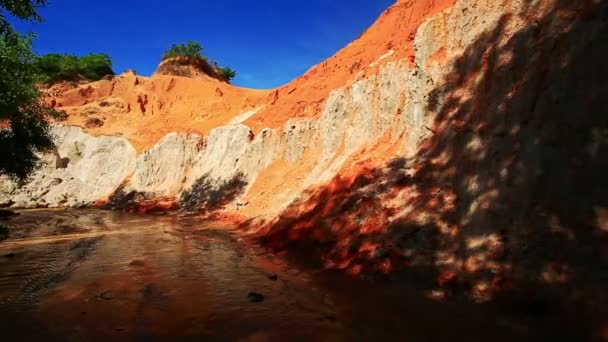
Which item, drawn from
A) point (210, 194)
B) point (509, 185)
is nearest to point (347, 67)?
point (210, 194)

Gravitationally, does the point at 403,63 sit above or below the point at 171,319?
above

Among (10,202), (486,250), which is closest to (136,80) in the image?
(10,202)

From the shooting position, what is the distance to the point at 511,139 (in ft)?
21.3

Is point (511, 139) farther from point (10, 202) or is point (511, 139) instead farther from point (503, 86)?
point (10, 202)

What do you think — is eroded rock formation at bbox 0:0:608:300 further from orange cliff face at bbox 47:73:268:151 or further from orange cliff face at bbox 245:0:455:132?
orange cliff face at bbox 47:73:268:151

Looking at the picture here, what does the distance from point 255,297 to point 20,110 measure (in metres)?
15.1

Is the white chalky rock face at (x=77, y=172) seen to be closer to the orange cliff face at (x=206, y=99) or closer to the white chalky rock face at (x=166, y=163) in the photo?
the orange cliff face at (x=206, y=99)

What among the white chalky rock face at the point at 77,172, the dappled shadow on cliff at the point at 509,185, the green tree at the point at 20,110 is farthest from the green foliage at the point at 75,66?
the dappled shadow on cliff at the point at 509,185

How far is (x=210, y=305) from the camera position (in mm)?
5641

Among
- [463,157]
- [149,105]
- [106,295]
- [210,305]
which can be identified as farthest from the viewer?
[149,105]

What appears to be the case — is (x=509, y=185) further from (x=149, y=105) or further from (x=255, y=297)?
(x=149, y=105)

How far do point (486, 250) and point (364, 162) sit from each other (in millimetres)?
A: 5207

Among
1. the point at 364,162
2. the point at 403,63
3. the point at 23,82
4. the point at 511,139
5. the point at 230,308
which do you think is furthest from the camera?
the point at 23,82

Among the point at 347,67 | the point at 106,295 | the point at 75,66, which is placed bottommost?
the point at 106,295
